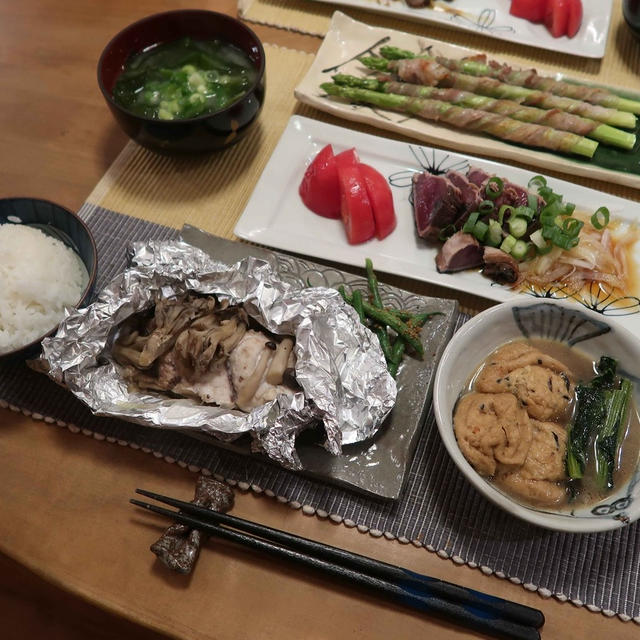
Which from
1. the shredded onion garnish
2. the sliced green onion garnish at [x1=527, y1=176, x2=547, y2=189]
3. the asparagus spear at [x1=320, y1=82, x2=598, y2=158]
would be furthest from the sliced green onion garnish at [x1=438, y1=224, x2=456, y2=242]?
the asparagus spear at [x1=320, y1=82, x2=598, y2=158]

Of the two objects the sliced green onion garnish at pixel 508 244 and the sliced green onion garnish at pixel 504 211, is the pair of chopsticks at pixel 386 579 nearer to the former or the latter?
the sliced green onion garnish at pixel 508 244

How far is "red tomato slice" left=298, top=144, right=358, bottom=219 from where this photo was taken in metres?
2.39

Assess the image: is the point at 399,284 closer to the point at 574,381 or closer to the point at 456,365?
the point at 456,365

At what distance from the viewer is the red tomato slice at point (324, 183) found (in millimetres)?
2389

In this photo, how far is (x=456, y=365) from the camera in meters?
1.82

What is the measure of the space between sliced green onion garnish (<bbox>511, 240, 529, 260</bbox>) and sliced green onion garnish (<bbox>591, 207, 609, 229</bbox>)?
300 millimetres

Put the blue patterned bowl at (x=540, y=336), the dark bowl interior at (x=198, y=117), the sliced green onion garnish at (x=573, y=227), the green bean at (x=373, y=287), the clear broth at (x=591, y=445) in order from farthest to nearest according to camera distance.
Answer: the dark bowl interior at (x=198, y=117) < the sliced green onion garnish at (x=573, y=227) < the green bean at (x=373, y=287) < the clear broth at (x=591, y=445) < the blue patterned bowl at (x=540, y=336)

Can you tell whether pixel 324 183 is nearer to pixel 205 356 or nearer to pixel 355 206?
pixel 355 206

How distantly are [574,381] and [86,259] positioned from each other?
185 cm

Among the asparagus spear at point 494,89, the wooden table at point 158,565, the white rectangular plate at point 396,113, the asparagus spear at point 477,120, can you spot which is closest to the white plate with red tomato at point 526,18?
the white rectangular plate at point 396,113

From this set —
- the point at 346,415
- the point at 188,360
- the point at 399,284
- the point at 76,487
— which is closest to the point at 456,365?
the point at 346,415

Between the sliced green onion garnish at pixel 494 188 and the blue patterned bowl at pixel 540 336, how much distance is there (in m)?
0.67

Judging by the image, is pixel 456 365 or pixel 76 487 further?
pixel 76 487

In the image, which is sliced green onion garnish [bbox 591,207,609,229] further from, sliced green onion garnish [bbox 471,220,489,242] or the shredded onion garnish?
sliced green onion garnish [bbox 471,220,489,242]
